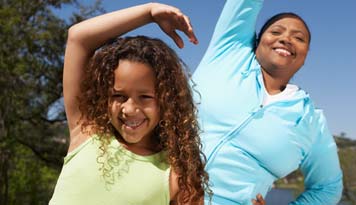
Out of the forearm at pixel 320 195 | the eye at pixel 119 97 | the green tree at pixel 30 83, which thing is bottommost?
the green tree at pixel 30 83

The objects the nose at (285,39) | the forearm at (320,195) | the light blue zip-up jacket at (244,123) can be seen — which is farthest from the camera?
the forearm at (320,195)

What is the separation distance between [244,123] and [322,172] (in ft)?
2.09

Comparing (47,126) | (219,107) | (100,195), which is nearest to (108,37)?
(100,195)

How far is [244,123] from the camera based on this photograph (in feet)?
8.07

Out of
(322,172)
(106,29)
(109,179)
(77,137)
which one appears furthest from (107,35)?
(322,172)

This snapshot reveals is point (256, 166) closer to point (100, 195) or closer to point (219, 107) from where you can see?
point (219, 107)

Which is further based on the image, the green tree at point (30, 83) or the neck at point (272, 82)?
the green tree at point (30, 83)

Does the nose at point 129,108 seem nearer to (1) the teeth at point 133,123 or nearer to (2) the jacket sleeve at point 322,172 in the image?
(1) the teeth at point 133,123

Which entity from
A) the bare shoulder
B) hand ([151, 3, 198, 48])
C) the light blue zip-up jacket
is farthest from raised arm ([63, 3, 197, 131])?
the light blue zip-up jacket

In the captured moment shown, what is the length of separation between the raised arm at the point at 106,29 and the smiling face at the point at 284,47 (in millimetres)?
1005

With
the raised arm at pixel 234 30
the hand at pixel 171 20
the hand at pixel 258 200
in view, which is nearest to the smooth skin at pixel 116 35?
the hand at pixel 171 20

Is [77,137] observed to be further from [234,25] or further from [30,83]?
[30,83]

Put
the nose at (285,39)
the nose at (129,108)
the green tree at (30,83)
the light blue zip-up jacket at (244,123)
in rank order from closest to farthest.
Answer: the nose at (129,108) < the light blue zip-up jacket at (244,123) < the nose at (285,39) < the green tree at (30,83)

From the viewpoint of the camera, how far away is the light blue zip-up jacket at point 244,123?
243 centimetres
